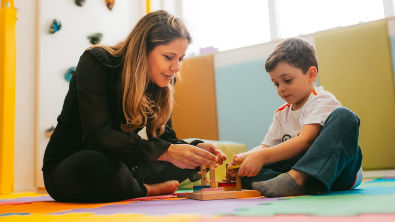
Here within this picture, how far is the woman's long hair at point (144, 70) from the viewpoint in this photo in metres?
0.97

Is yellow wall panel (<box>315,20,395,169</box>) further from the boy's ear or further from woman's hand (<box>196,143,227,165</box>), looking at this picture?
woman's hand (<box>196,143,227,165</box>)

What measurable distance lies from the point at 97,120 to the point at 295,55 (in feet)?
2.10

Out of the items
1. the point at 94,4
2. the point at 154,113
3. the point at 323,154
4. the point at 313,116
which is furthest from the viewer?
the point at 94,4

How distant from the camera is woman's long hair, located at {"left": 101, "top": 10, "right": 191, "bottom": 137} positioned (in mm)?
967

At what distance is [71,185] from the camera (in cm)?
94

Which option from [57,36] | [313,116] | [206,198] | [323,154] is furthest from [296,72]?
[57,36]

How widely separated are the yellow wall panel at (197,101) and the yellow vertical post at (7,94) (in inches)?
36.2

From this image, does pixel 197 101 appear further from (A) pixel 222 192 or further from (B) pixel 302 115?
(A) pixel 222 192

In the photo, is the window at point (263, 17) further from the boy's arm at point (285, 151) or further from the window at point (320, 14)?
the boy's arm at point (285, 151)

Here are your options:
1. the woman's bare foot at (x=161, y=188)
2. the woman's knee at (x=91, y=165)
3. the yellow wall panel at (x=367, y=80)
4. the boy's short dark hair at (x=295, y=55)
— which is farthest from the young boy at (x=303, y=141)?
the yellow wall panel at (x=367, y=80)

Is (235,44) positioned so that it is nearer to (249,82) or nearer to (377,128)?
(249,82)

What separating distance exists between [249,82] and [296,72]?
3.11 feet

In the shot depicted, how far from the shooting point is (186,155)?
34.2 inches

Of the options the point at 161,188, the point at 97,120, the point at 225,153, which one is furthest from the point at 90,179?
the point at 225,153
